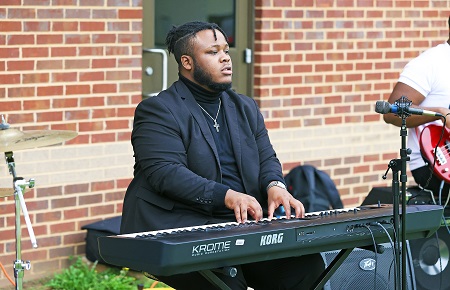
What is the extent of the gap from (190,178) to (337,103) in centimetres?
355

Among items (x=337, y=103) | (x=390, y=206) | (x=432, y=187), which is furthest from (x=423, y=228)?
(x=337, y=103)

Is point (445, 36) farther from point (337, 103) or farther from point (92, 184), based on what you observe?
point (92, 184)

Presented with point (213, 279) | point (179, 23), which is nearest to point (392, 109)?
point (213, 279)

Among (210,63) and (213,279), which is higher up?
(210,63)

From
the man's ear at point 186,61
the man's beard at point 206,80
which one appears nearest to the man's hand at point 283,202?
the man's beard at point 206,80

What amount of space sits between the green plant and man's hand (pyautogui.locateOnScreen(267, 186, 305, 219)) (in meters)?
1.89

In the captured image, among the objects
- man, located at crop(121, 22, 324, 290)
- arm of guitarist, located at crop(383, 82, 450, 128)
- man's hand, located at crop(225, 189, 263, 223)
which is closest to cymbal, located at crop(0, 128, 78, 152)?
man, located at crop(121, 22, 324, 290)

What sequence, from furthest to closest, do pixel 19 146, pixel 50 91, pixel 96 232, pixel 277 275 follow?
pixel 96 232
pixel 50 91
pixel 19 146
pixel 277 275

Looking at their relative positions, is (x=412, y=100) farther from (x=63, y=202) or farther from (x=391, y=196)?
(x=63, y=202)

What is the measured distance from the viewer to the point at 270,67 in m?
7.54

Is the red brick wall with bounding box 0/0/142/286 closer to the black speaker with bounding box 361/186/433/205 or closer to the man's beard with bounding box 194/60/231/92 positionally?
the black speaker with bounding box 361/186/433/205

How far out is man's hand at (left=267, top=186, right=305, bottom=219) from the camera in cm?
461

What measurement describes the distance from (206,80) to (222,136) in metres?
0.28

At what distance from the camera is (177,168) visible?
15.1ft
